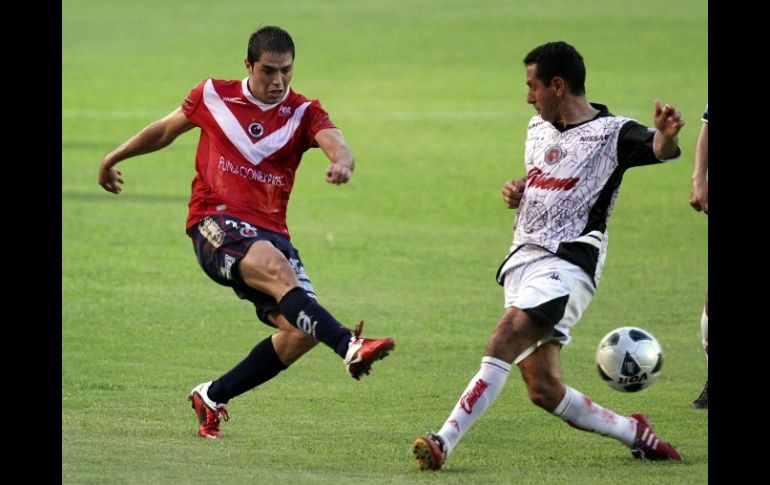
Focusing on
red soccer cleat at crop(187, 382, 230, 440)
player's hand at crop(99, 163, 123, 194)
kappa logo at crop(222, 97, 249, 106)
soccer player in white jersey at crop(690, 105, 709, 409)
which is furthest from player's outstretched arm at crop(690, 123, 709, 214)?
player's hand at crop(99, 163, 123, 194)

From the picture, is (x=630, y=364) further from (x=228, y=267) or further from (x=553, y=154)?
(x=228, y=267)

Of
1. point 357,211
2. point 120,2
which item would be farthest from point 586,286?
point 120,2

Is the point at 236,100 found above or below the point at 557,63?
below

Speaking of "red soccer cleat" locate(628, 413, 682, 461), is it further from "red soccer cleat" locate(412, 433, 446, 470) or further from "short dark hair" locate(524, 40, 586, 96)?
"short dark hair" locate(524, 40, 586, 96)

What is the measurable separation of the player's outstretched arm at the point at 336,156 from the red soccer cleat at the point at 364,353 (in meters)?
0.87

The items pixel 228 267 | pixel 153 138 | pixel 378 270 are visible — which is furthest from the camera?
pixel 378 270

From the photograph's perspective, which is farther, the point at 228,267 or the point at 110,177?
the point at 110,177

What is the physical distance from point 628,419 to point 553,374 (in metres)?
0.51

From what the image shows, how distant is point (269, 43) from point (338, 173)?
3.54 ft

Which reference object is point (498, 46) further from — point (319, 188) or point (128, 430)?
point (128, 430)

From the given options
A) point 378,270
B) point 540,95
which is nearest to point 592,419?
point 540,95

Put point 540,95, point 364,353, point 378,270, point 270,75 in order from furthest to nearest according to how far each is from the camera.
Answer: point 378,270, point 270,75, point 540,95, point 364,353

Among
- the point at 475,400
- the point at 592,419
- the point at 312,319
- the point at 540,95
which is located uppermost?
the point at 540,95

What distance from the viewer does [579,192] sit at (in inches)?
321
